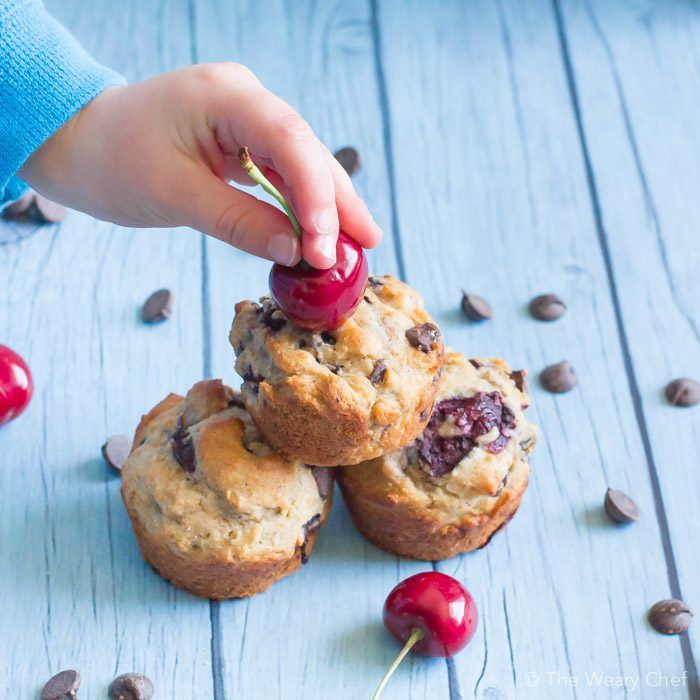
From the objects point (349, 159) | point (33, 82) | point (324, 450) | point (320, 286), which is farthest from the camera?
point (349, 159)

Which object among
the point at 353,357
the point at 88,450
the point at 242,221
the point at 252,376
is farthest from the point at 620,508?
the point at 88,450

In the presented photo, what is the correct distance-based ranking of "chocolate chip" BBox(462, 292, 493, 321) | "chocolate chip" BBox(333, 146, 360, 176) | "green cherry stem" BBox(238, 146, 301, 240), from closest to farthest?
"green cherry stem" BBox(238, 146, 301, 240), "chocolate chip" BBox(462, 292, 493, 321), "chocolate chip" BBox(333, 146, 360, 176)

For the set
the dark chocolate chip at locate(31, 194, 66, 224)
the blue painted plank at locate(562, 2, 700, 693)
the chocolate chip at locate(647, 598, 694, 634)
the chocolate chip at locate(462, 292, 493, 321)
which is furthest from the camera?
the dark chocolate chip at locate(31, 194, 66, 224)

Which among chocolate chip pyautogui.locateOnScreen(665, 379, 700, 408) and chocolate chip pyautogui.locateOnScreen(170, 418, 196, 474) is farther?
chocolate chip pyautogui.locateOnScreen(665, 379, 700, 408)

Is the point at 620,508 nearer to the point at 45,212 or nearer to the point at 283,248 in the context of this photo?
the point at 283,248

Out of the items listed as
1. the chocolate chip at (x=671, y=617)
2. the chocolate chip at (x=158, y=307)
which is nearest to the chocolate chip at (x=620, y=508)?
the chocolate chip at (x=671, y=617)

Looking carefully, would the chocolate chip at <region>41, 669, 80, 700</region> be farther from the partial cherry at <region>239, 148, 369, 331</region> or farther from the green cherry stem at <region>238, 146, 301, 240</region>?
the green cherry stem at <region>238, 146, 301, 240</region>

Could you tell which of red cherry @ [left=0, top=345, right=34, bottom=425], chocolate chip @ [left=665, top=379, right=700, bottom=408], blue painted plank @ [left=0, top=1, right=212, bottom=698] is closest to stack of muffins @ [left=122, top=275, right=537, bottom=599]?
blue painted plank @ [left=0, top=1, right=212, bottom=698]
